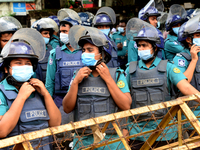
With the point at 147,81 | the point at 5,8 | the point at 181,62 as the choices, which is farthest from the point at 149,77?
the point at 5,8

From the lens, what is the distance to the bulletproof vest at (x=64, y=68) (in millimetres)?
4266

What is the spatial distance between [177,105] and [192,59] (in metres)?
1.43

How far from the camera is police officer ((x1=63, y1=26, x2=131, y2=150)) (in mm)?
2732

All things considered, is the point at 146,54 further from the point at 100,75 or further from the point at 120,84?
the point at 100,75

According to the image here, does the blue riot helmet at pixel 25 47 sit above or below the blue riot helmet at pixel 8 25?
below

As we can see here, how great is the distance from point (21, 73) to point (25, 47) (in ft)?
0.90

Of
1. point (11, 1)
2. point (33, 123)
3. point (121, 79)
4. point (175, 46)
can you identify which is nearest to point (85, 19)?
point (175, 46)

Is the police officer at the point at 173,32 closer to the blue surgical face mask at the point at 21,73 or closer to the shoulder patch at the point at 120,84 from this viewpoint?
the shoulder patch at the point at 120,84

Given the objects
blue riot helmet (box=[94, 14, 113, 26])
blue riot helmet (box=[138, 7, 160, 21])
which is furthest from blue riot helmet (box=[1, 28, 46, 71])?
blue riot helmet (box=[138, 7, 160, 21])

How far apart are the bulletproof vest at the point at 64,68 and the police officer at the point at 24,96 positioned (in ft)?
5.13

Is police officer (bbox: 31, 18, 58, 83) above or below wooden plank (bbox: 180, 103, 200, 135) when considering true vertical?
above

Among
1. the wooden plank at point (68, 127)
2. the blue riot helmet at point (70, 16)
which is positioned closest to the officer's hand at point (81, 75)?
the wooden plank at point (68, 127)

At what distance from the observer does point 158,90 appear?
3314mm

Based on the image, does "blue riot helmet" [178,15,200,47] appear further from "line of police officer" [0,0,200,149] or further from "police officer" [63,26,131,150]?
"police officer" [63,26,131,150]
